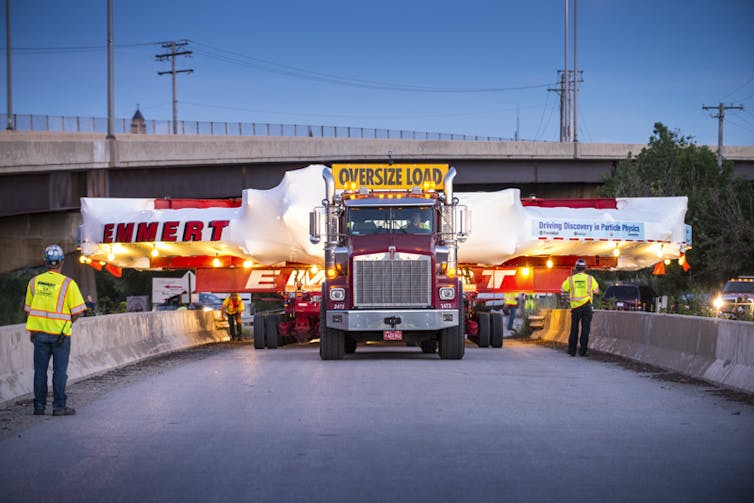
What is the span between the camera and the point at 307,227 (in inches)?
1097

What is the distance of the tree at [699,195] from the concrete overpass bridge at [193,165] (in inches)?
105

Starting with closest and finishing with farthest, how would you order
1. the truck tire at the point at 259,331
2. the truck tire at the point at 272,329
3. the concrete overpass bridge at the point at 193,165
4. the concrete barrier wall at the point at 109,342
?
the concrete barrier wall at the point at 109,342
the truck tire at the point at 272,329
the truck tire at the point at 259,331
the concrete overpass bridge at the point at 193,165

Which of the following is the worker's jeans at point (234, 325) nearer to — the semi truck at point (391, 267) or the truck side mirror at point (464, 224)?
the semi truck at point (391, 267)

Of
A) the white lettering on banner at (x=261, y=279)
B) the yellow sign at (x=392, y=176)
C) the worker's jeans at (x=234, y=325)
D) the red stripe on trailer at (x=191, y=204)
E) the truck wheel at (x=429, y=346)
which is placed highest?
the yellow sign at (x=392, y=176)

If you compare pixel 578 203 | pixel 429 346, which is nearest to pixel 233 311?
pixel 578 203

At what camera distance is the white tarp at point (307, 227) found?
28.3 metres

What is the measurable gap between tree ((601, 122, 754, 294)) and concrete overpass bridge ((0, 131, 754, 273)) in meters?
2.67

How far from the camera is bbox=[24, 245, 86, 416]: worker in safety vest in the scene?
13.6 m

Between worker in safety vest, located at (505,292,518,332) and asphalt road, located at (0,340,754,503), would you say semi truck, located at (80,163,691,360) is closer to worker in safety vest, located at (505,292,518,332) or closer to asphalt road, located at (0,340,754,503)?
asphalt road, located at (0,340,754,503)

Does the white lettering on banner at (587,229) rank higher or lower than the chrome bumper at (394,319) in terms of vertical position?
higher

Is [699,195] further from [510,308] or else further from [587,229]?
[587,229]

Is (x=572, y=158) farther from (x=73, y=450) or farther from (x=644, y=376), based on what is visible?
(x=73, y=450)

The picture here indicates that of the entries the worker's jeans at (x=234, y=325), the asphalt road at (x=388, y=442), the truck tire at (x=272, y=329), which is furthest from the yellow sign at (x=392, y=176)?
the worker's jeans at (x=234, y=325)

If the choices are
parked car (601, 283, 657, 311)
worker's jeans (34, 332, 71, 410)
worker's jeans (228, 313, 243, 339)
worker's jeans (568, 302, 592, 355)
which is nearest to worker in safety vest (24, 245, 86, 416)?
worker's jeans (34, 332, 71, 410)
